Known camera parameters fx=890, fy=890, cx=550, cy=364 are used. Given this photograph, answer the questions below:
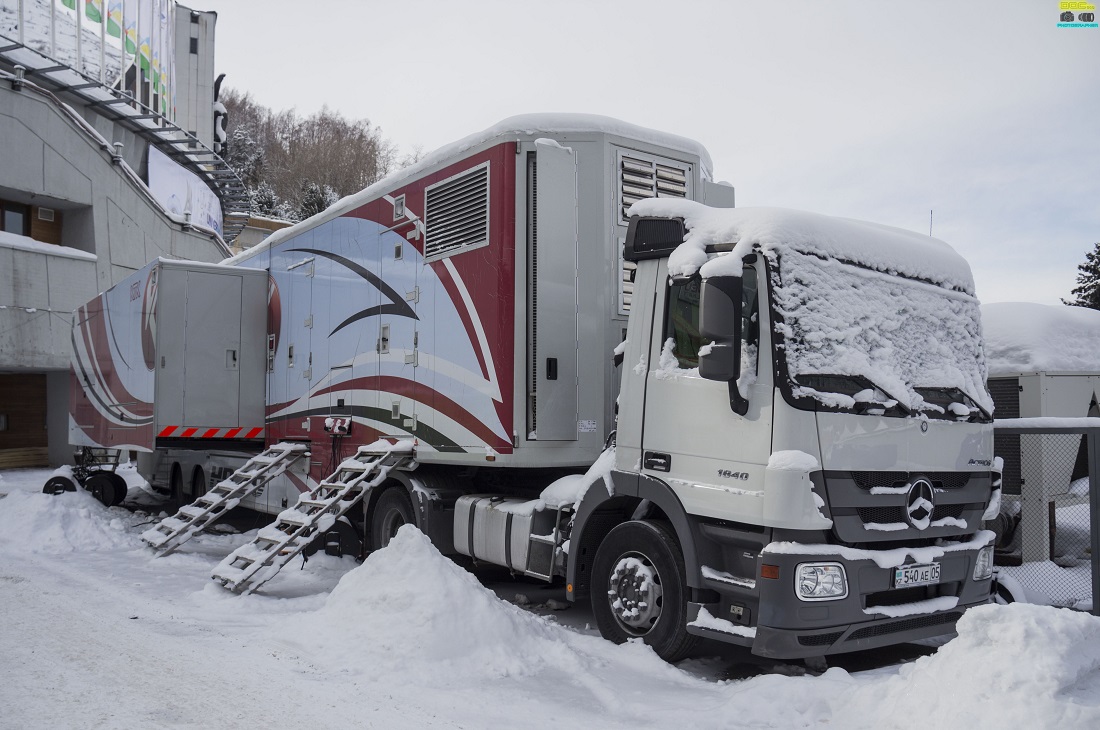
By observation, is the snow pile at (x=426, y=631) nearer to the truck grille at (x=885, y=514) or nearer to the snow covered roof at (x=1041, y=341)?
the truck grille at (x=885, y=514)

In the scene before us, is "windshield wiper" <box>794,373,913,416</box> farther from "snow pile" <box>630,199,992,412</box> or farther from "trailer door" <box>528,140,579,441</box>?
"trailer door" <box>528,140,579,441</box>

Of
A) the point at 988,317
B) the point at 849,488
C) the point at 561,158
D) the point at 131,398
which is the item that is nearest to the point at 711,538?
the point at 849,488

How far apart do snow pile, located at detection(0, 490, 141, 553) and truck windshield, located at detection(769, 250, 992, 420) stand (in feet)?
27.3

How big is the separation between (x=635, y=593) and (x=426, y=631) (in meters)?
1.36

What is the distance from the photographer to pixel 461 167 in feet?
25.1

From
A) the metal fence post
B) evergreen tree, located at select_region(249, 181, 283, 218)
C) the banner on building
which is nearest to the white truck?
the metal fence post

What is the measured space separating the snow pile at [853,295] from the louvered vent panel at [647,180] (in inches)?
44.2

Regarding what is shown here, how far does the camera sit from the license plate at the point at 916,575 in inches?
204

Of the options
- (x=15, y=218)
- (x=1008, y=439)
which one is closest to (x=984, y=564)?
(x=1008, y=439)

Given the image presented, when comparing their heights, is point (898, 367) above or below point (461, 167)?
below

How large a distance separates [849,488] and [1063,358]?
4658 millimetres

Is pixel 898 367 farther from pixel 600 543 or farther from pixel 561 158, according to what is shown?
pixel 561 158

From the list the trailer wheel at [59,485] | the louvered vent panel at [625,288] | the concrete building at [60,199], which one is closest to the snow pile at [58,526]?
the trailer wheel at [59,485]

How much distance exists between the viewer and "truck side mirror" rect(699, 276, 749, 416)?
508 cm
